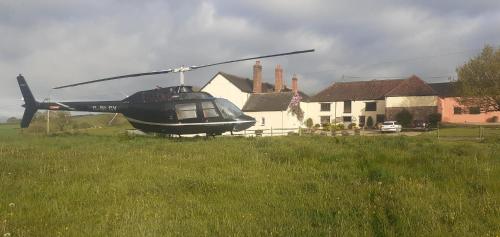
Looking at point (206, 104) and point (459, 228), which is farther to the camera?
point (206, 104)

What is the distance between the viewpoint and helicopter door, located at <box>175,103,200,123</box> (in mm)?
21750

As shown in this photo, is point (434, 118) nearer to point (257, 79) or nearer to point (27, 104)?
point (257, 79)

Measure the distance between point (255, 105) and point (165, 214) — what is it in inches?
2012

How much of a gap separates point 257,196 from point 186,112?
1473cm

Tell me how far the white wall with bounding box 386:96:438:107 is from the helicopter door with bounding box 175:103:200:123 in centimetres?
4342

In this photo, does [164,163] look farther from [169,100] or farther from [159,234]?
[169,100]

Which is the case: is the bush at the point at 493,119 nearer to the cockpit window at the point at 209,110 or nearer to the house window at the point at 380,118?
the house window at the point at 380,118

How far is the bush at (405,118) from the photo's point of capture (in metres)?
56.5

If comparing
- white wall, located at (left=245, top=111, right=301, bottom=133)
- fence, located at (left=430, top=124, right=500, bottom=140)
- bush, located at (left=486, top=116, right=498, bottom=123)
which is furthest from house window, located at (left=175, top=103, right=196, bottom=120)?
bush, located at (left=486, top=116, right=498, bottom=123)

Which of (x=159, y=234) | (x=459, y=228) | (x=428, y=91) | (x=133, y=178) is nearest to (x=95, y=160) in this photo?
(x=133, y=178)

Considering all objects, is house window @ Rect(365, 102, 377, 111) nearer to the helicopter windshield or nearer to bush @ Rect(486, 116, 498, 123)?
bush @ Rect(486, 116, 498, 123)

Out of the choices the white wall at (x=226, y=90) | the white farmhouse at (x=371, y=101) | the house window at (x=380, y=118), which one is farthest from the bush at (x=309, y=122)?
the white wall at (x=226, y=90)

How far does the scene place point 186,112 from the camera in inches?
858

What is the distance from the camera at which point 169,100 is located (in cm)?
2191
